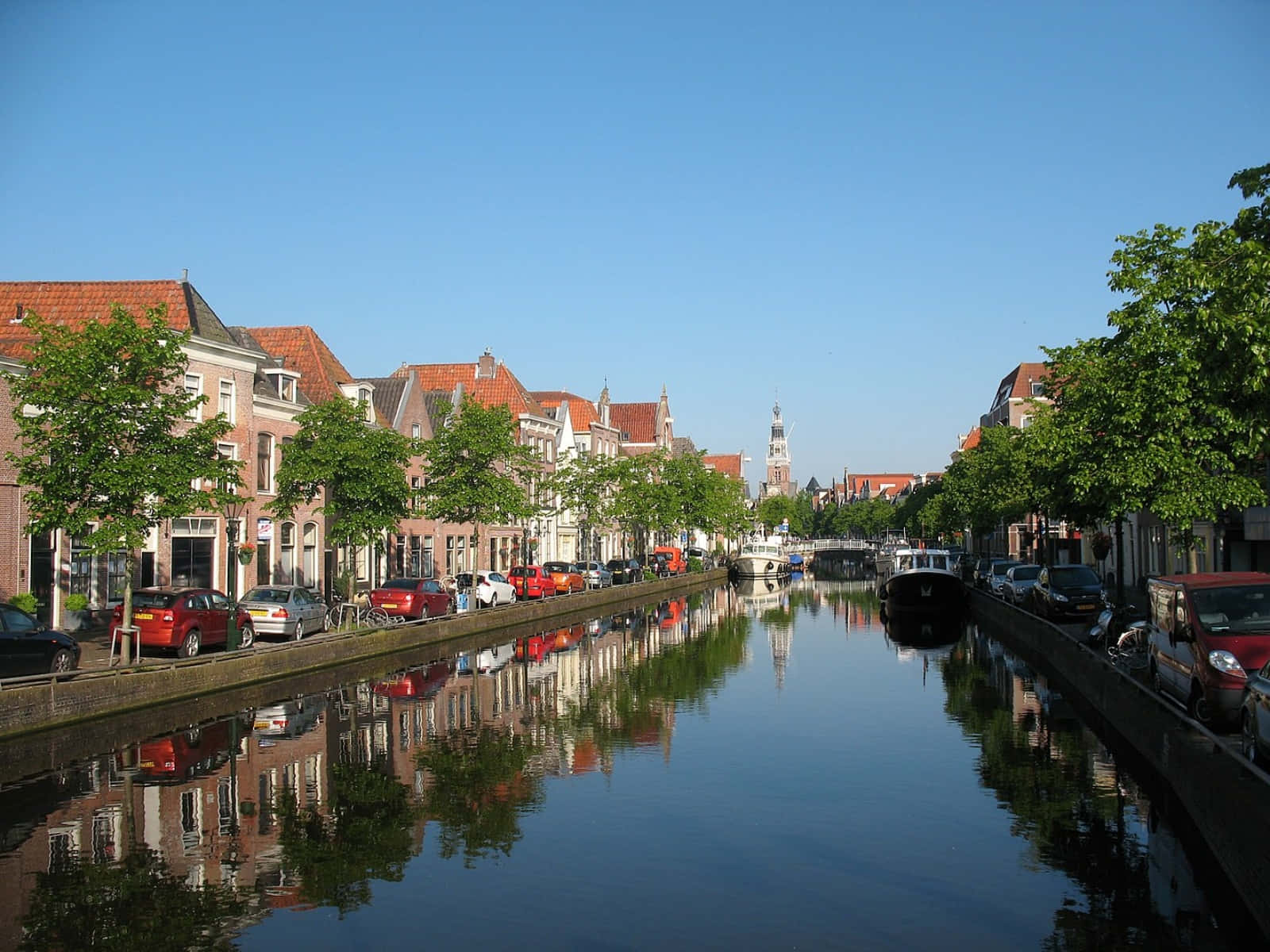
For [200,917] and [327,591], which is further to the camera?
[327,591]

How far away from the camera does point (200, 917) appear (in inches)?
457

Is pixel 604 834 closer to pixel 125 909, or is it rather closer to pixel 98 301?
pixel 125 909

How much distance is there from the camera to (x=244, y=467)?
30.2 metres

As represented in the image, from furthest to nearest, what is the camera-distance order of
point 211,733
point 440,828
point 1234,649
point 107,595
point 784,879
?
point 107,595 < point 211,733 < point 1234,649 < point 440,828 < point 784,879

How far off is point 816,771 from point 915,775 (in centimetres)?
153

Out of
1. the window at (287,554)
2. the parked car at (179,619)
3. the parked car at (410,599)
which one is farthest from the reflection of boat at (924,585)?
the parked car at (179,619)

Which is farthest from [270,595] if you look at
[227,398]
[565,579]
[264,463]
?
[565,579]

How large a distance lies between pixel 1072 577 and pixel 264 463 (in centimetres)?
2920

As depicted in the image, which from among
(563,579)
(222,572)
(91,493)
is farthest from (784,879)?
(563,579)

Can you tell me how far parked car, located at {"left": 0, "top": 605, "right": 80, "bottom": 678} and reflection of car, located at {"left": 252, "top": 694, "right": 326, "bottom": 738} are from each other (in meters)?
3.59

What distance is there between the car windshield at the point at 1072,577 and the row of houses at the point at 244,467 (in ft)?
69.3

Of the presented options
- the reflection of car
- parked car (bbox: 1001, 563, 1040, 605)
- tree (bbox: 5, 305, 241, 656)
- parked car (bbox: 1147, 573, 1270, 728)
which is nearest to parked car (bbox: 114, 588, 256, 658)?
tree (bbox: 5, 305, 241, 656)

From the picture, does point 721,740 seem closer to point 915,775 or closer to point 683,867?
point 915,775

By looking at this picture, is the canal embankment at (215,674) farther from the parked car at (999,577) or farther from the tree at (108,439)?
the parked car at (999,577)
